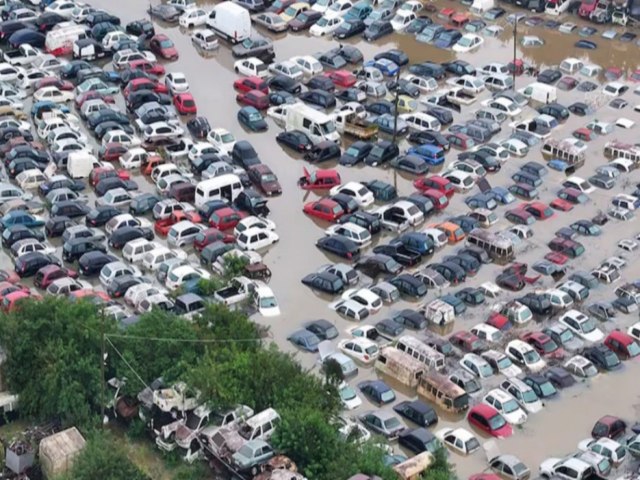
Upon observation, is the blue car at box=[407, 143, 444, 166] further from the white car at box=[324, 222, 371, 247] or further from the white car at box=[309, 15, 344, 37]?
the white car at box=[309, 15, 344, 37]

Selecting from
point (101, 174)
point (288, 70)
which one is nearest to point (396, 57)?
point (288, 70)

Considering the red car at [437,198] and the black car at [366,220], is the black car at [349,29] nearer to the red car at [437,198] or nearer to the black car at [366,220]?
the red car at [437,198]

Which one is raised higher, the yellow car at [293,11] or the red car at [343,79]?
the red car at [343,79]

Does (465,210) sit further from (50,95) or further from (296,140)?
(50,95)

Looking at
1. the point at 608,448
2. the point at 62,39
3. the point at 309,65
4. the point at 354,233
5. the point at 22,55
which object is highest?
the point at 608,448

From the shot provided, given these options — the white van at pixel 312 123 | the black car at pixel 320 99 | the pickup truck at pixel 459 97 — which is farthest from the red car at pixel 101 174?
the pickup truck at pixel 459 97

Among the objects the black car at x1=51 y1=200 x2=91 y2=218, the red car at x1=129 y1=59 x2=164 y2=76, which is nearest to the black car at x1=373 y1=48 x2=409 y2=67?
the red car at x1=129 y1=59 x2=164 y2=76

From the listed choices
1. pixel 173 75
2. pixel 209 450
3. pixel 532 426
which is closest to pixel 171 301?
pixel 209 450
